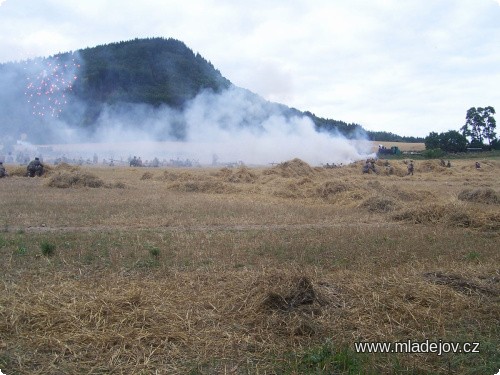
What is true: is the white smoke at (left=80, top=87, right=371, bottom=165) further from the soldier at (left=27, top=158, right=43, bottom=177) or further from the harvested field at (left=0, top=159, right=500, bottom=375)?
the harvested field at (left=0, top=159, right=500, bottom=375)

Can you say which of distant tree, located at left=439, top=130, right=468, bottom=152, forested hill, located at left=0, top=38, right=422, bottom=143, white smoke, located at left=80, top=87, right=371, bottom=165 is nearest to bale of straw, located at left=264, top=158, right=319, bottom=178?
white smoke, located at left=80, top=87, right=371, bottom=165

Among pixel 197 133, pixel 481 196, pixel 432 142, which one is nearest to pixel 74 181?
pixel 481 196

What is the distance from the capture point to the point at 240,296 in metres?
5.02

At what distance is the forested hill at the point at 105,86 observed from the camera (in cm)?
5638

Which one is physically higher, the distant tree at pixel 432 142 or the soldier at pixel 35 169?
the distant tree at pixel 432 142

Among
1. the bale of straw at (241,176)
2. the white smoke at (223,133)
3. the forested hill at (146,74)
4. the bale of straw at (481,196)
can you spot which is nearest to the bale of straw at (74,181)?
the bale of straw at (241,176)

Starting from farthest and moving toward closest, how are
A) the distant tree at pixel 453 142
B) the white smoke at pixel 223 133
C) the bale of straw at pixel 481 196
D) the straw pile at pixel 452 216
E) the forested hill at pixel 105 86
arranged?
the distant tree at pixel 453 142
the white smoke at pixel 223 133
the forested hill at pixel 105 86
the bale of straw at pixel 481 196
the straw pile at pixel 452 216

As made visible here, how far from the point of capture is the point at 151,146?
2758 inches

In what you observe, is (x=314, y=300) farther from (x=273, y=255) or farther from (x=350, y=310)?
(x=273, y=255)

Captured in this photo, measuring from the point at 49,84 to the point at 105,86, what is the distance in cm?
1618

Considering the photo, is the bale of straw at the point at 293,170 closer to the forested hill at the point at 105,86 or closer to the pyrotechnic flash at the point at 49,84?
the forested hill at the point at 105,86

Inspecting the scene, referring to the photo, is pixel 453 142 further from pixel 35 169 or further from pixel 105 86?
pixel 35 169

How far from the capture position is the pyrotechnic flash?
54.3m

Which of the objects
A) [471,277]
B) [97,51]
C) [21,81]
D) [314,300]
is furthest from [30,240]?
[97,51]
